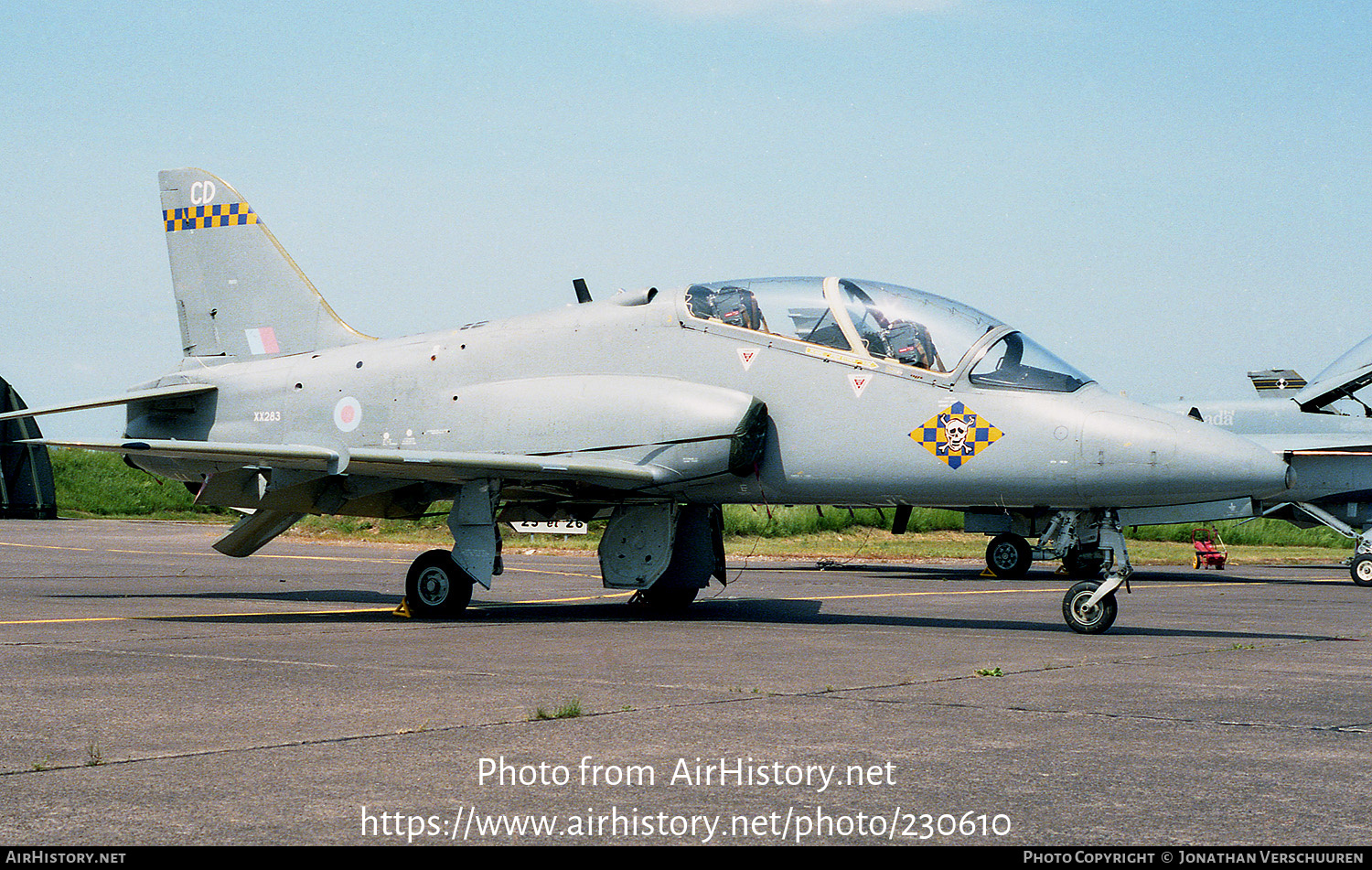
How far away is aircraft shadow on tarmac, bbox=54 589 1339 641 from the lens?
38.5 ft

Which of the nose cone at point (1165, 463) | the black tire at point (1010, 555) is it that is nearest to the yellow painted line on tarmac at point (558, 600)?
the nose cone at point (1165, 463)

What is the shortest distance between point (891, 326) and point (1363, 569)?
14.5 m

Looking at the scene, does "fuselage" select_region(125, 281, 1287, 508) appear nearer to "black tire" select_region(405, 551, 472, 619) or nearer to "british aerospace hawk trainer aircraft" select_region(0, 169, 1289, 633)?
"british aerospace hawk trainer aircraft" select_region(0, 169, 1289, 633)

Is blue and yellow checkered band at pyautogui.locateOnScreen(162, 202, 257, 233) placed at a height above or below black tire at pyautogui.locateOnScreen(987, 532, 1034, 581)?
above

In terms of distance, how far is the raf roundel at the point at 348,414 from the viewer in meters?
13.7

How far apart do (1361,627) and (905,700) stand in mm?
7816

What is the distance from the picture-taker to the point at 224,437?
47.3ft

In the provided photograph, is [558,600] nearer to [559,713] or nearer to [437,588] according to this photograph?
[437,588]

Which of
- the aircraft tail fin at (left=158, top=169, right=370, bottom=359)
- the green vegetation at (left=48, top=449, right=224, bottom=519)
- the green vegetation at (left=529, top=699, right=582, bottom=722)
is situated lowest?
the green vegetation at (left=48, top=449, right=224, bottom=519)

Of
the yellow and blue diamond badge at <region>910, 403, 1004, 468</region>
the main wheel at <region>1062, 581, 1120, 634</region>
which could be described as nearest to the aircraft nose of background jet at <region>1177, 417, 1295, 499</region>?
the main wheel at <region>1062, 581, 1120, 634</region>

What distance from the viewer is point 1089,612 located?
1102 cm

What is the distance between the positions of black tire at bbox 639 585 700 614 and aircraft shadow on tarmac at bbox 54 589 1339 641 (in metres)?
0.13

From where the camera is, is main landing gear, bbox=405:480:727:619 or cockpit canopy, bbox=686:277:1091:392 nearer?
cockpit canopy, bbox=686:277:1091:392

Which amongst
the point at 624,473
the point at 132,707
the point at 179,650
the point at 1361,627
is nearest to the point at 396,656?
the point at 179,650
